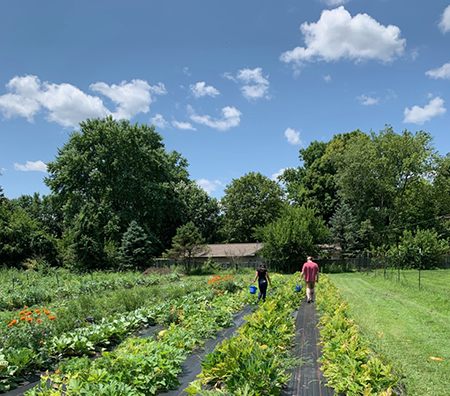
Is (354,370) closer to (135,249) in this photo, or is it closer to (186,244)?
(186,244)

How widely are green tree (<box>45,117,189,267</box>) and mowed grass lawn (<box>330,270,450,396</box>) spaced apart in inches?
1034

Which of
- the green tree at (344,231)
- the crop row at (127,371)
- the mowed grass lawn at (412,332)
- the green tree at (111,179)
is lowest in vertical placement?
the mowed grass lawn at (412,332)

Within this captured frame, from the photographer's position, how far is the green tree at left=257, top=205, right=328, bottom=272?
30.2 meters

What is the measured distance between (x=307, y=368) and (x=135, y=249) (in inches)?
1116

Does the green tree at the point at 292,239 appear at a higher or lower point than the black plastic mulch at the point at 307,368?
higher

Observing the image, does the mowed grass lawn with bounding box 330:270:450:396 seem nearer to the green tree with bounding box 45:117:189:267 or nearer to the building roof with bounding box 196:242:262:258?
the building roof with bounding box 196:242:262:258

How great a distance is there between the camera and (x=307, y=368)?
5266 mm

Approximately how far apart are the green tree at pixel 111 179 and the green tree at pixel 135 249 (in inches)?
71.1

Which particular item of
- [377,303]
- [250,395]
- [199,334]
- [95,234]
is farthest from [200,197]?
[250,395]

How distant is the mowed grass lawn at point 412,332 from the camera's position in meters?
5.18

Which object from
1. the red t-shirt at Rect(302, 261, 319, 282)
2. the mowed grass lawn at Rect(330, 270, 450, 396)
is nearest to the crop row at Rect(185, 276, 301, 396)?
the mowed grass lawn at Rect(330, 270, 450, 396)

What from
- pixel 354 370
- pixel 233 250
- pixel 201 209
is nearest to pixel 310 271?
pixel 354 370

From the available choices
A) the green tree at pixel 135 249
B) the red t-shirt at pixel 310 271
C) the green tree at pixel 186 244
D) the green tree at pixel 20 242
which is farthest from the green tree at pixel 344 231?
the green tree at pixel 20 242

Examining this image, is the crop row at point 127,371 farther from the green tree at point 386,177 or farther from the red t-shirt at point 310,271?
the green tree at point 386,177
